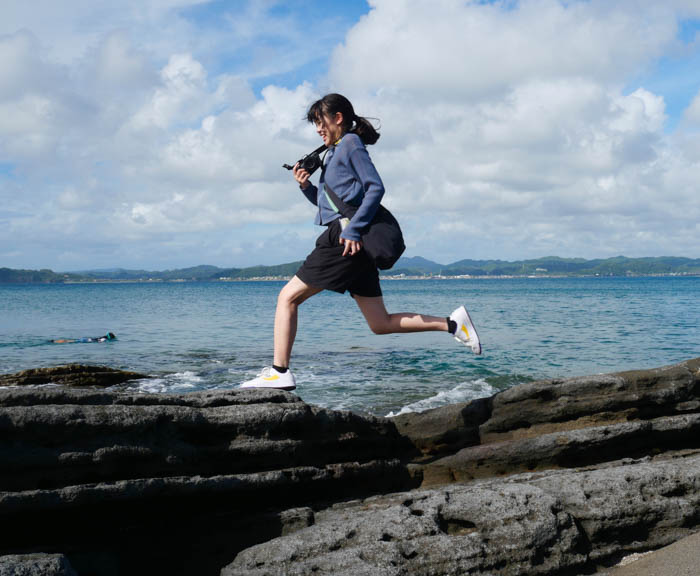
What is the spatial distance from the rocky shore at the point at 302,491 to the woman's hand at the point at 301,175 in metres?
1.91

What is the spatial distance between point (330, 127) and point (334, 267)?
122 cm

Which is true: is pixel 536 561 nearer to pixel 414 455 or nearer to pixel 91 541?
pixel 414 455

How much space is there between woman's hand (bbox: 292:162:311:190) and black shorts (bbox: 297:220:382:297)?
534 millimetres

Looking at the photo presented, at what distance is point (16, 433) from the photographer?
11.4 feet

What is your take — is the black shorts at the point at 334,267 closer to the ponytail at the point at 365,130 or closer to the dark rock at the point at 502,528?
the ponytail at the point at 365,130

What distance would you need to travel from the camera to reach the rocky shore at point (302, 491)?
11.4 ft

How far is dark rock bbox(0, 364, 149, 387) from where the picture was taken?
11.1 meters

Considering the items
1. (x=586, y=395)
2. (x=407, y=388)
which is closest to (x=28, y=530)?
(x=586, y=395)

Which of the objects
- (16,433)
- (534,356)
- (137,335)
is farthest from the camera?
(137,335)

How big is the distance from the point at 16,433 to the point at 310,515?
6.59 feet

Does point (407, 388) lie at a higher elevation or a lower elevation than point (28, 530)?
lower

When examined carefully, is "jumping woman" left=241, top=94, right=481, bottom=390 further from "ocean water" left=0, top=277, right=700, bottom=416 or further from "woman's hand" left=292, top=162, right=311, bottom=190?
"ocean water" left=0, top=277, right=700, bottom=416

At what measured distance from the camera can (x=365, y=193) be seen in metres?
4.80

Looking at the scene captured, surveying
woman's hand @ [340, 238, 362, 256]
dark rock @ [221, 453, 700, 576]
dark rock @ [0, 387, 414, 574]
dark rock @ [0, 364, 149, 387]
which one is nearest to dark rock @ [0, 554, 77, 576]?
dark rock @ [0, 387, 414, 574]
